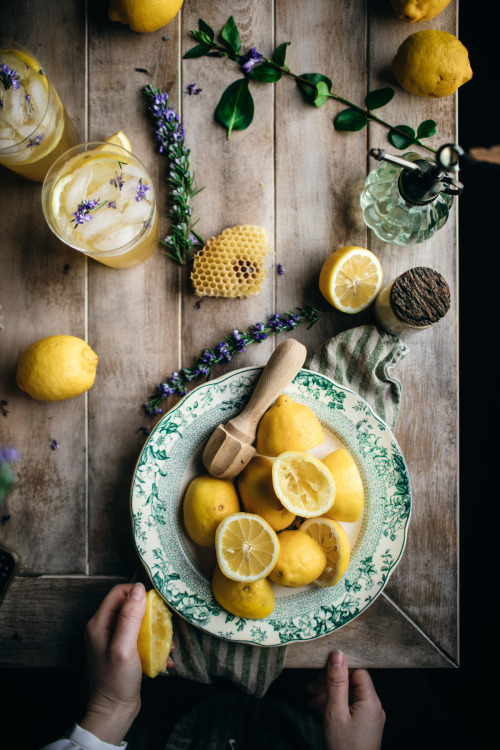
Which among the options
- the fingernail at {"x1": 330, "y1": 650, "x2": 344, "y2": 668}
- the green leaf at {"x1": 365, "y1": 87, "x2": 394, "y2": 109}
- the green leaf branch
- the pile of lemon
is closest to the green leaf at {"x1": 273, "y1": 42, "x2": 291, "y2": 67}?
the green leaf branch

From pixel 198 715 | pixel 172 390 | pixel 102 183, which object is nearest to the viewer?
pixel 102 183

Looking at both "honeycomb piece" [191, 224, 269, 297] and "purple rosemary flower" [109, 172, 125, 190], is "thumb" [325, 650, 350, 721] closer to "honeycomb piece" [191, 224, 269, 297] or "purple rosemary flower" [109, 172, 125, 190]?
"honeycomb piece" [191, 224, 269, 297]

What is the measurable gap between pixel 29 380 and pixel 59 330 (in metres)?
0.17

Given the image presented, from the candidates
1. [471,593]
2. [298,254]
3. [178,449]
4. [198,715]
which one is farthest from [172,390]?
[471,593]

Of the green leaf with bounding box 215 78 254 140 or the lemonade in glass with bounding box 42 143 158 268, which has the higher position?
the green leaf with bounding box 215 78 254 140

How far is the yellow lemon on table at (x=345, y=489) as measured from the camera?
976mm

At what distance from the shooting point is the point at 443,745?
1388mm

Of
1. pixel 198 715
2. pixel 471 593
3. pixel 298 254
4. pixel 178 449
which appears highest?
pixel 298 254

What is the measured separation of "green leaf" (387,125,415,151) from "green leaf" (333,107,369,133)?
0.08 meters

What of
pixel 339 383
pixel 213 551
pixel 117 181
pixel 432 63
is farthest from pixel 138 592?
pixel 432 63

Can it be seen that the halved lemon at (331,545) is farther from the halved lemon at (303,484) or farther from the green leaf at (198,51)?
the green leaf at (198,51)

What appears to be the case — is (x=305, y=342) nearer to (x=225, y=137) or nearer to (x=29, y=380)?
(x=225, y=137)

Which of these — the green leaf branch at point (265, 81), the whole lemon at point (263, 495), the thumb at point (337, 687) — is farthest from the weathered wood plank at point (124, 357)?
the thumb at point (337, 687)

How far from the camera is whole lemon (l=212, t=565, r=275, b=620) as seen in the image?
943 millimetres
